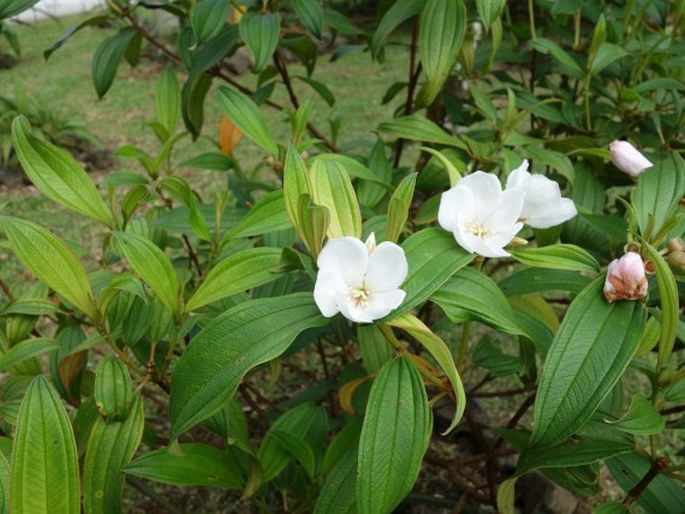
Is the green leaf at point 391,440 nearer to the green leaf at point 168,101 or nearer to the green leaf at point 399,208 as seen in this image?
→ the green leaf at point 399,208

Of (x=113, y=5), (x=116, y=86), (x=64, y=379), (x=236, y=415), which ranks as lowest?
(x=116, y=86)

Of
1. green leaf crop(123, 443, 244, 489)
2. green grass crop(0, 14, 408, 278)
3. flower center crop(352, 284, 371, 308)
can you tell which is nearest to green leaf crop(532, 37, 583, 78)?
flower center crop(352, 284, 371, 308)

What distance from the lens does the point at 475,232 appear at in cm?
61

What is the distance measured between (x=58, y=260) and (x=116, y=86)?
13.6ft

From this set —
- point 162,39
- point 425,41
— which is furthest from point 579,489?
point 162,39

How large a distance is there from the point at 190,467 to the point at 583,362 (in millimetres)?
502

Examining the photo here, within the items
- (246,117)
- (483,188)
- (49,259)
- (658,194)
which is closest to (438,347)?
(483,188)

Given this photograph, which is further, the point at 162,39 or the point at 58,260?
the point at 162,39

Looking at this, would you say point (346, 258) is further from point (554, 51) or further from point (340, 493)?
point (554, 51)

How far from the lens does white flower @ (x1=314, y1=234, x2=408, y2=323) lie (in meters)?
0.54

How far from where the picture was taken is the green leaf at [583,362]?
1.77ft

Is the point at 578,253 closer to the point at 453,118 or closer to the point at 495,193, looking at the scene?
the point at 495,193

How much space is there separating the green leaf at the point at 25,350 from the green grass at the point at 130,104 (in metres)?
1.78

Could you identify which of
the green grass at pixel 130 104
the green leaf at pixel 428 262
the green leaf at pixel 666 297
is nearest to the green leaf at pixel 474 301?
the green leaf at pixel 428 262
